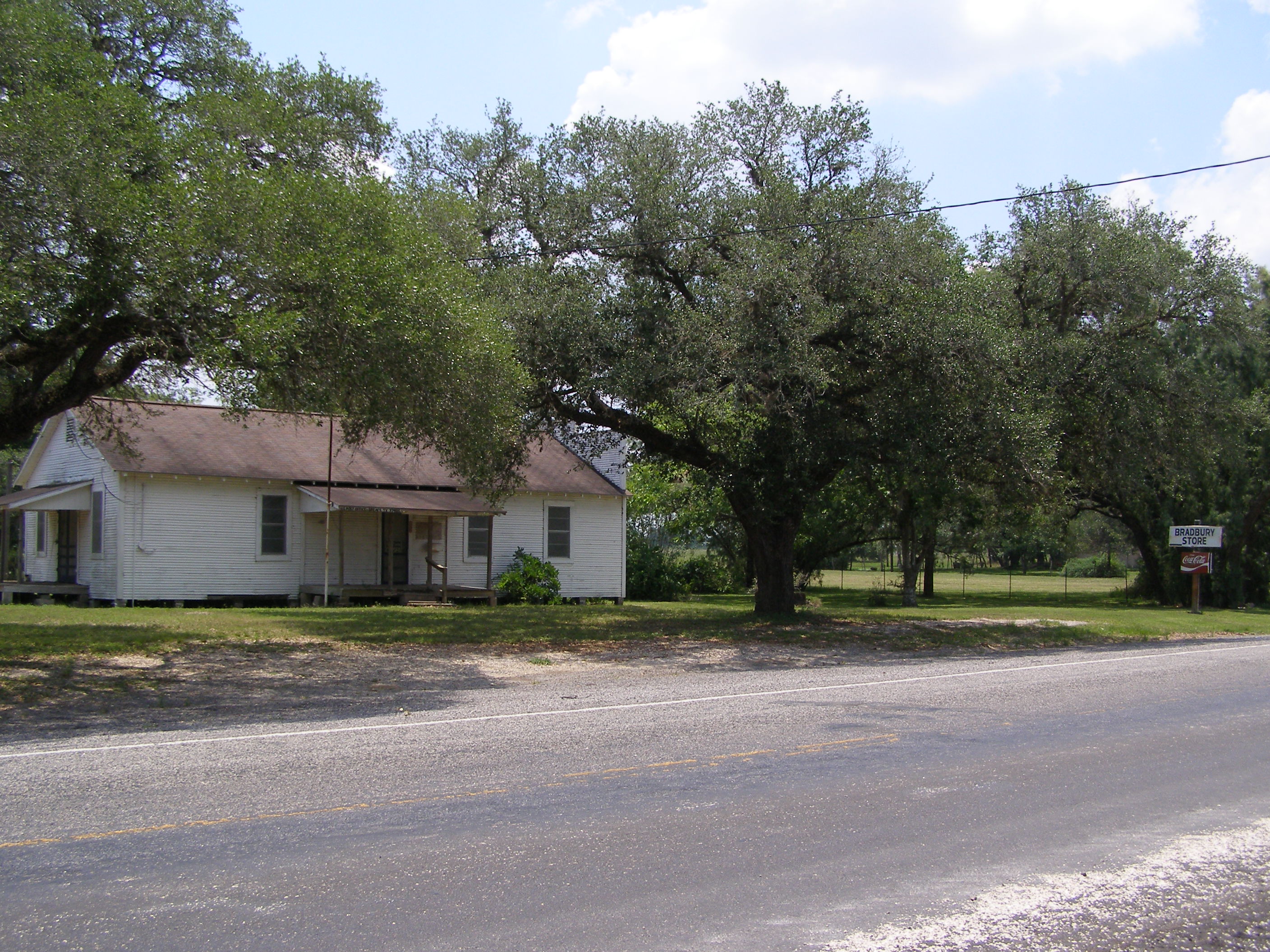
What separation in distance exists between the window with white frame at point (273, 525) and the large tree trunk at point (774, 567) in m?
11.9

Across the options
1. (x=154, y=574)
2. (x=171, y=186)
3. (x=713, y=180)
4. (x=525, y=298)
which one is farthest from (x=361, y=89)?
(x=154, y=574)

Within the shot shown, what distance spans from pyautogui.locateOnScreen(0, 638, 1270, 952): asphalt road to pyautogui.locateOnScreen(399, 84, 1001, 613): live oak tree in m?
7.22

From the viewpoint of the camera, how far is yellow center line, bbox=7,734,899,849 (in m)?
5.99

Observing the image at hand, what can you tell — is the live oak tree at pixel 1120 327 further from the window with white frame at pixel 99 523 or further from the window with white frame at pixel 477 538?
the window with white frame at pixel 99 523

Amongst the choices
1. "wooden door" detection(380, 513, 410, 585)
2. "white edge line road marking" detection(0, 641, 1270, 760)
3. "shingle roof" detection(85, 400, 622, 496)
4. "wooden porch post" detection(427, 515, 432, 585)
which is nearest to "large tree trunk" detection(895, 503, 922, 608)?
"shingle roof" detection(85, 400, 622, 496)

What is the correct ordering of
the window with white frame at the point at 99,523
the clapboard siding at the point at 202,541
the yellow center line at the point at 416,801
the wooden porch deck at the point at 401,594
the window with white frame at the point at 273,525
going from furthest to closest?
the wooden porch deck at the point at 401,594 → the window with white frame at the point at 273,525 → the window with white frame at the point at 99,523 → the clapboard siding at the point at 202,541 → the yellow center line at the point at 416,801

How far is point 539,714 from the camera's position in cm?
1056

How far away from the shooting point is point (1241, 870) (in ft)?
18.9

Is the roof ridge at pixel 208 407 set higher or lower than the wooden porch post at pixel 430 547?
higher

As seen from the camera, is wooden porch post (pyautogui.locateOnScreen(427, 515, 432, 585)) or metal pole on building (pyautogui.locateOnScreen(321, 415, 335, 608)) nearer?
metal pole on building (pyautogui.locateOnScreen(321, 415, 335, 608))

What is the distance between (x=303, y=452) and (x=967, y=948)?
84.2ft

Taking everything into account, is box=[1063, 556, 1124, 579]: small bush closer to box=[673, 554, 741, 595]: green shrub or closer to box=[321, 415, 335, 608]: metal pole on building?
box=[673, 554, 741, 595]: green shrub

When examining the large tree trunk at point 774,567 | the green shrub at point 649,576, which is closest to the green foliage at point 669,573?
the green shrub at point 649,576

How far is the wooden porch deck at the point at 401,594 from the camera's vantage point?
26.6 meters
